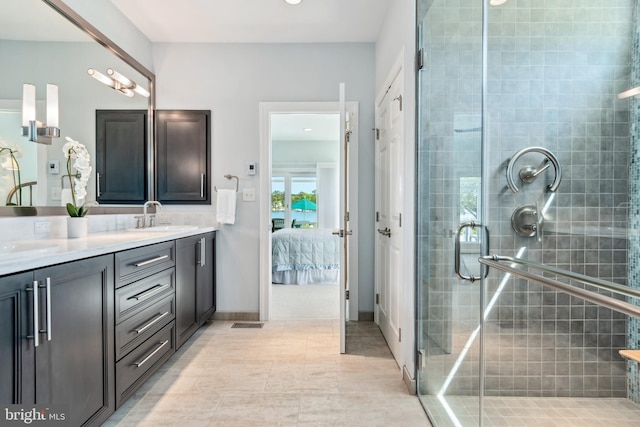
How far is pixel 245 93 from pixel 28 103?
178 cm

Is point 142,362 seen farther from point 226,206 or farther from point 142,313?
point 226,206

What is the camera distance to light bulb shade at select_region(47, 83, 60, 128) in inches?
81.2

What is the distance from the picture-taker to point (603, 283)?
2.80ft

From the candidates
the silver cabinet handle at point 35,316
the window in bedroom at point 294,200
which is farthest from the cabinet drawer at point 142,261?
the window in bedroom at point 294,200

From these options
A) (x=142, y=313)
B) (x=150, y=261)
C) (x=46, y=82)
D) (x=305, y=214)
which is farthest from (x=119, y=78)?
(x=305, y=214)

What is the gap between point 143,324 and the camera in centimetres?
195

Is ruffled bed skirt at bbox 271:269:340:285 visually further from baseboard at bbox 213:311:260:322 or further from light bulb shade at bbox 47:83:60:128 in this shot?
light bulb shade at bbox 47:83:60:128

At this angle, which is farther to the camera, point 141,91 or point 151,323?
point 141,91

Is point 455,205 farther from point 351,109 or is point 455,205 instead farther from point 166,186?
point 166,186

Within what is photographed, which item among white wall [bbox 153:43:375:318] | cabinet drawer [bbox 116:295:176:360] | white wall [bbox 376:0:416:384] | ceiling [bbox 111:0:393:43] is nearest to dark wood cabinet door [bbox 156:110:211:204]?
white wall [bbox 153:43:375:318]

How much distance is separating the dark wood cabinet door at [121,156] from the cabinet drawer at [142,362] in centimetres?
122

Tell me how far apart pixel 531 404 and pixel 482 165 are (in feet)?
3.21

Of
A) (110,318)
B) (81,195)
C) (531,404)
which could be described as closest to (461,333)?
(531,404)
